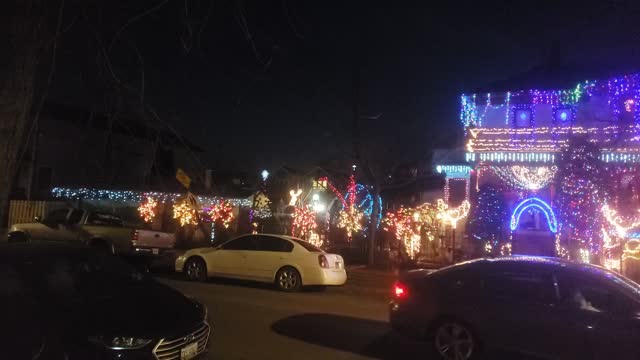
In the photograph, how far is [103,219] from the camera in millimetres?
20094

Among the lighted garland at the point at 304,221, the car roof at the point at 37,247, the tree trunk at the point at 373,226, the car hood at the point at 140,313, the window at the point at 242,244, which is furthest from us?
the lighted garland at the point at 304,221

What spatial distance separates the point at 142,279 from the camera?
6.99 metres

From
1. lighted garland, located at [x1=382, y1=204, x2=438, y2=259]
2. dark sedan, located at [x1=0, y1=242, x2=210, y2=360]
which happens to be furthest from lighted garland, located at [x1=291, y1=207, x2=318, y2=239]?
dark sedan, located at [x1=0, y1=242, x2=210, y2=360]

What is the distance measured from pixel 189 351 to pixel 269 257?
9.19 meters

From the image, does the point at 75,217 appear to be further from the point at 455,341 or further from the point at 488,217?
the point at 455,341

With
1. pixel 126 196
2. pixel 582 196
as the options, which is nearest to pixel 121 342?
pixel 582 196

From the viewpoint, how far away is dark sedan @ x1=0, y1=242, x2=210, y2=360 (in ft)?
16.8

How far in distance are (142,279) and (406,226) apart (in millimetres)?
15411

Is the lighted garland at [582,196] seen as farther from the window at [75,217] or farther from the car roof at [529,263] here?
the window at [75,217]

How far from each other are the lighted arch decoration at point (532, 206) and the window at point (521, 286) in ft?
42.5

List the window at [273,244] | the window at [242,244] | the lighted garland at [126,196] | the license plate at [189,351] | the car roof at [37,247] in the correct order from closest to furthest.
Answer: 1. the license plate at [189,351]
2. the car roof at [37,247]
3. the window at [273,244]
4. the window at [242,244]
5. the lighted garland at [126,196]

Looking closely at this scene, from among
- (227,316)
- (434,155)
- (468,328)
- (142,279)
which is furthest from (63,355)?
(434,155)

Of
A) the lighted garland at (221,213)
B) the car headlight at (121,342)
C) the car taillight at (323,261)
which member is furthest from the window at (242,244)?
the car headlight at (121,342)

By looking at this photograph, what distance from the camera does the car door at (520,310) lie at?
24.3 ft
